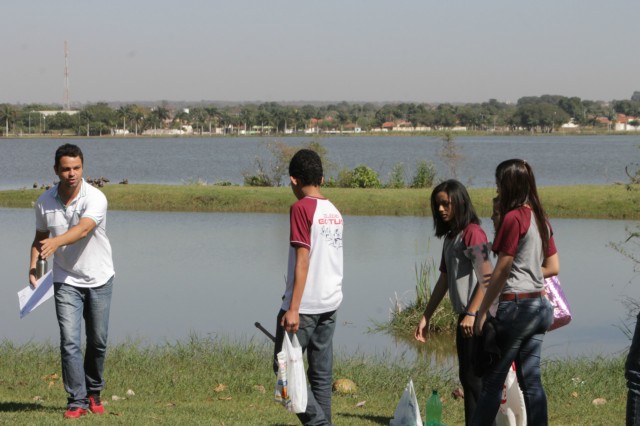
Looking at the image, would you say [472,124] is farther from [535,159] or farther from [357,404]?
[357,404]

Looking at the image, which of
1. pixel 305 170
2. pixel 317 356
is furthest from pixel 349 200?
pixel 305 170

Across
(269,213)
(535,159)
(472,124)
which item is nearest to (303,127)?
(472,124)

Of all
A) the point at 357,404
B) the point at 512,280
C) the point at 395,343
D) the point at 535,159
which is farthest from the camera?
the point at 535,159

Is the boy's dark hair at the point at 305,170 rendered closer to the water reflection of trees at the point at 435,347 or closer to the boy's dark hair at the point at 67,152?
the boy's dark hair at the point at 67,152

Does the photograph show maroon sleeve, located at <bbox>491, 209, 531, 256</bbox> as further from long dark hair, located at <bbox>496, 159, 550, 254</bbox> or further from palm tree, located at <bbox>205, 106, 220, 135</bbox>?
palm tree, located at <bbox>205, 106, 220, 135</bbox>

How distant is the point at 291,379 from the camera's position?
6.30m

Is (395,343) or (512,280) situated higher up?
(512,280)

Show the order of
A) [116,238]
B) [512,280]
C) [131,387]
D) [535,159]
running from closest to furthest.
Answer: [512,280]
[131,387]
[116,238]
[535,159]

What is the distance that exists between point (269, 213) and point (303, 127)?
153 metres

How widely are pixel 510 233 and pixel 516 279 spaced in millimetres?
288

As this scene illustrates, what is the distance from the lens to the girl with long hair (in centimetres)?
613

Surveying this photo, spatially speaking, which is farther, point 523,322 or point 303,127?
point 303,127

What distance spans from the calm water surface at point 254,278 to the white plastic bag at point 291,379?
5.96 metres

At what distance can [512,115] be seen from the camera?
198 meters
